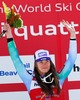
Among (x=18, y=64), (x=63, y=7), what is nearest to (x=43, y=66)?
(x=18, y=64)

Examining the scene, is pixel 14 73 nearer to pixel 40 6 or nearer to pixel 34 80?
pixel 34 80

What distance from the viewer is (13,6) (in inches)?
118

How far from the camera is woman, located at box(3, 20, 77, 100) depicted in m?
2.75

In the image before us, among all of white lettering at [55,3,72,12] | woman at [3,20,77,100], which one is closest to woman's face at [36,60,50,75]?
woman at [3,20,77,100]

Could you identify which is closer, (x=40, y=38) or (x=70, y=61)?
(x=70, y=61)

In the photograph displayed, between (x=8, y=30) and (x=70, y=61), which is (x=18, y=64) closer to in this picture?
(x=8, y=30)

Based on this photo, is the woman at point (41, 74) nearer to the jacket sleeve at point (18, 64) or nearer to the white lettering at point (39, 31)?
the jacket sleeve at point (18, 64)

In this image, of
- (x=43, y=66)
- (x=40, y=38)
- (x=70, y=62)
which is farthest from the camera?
(x=40, y=38)

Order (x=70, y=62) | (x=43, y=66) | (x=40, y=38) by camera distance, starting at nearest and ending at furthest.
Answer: (x=43, y=66) → (x=70, y=62) → (x=40, y=38)

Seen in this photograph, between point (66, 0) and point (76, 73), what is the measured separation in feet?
2.35

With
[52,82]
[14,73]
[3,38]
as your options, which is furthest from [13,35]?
[52,82]

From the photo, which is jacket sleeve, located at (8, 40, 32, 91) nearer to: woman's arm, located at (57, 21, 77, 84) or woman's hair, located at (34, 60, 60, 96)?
woman's hair, located at (34, 60, 60, 96)

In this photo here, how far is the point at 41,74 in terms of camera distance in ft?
9.11

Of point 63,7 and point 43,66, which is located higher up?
point 63,7
